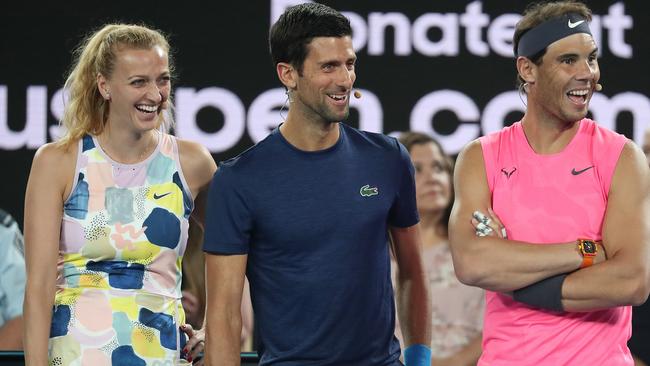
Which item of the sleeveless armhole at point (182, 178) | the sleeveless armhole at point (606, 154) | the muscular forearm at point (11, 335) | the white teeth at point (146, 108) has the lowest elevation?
the muscular forearm at point (11, 335)

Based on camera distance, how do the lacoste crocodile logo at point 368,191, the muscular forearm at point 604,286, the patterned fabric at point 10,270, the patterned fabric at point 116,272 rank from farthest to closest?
the patterned fabric at point 10,270
the patterned fabric at point 116,272
the lacoste crocodile logo at point 368,191
the muscular forearm at point 604,286

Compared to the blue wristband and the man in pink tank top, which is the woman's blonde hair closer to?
the man in pink tank top

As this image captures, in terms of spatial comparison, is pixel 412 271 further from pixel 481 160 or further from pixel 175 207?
pixel 175 207

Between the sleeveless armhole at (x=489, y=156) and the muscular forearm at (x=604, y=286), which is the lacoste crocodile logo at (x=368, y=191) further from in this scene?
the muscular forearm at (x=604, y=286)

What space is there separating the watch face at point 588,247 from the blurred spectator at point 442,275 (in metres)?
2.52

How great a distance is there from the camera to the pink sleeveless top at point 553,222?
11.4ft

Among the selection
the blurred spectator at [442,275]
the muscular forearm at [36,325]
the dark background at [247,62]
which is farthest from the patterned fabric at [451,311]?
the muscular forearm at [36,325]

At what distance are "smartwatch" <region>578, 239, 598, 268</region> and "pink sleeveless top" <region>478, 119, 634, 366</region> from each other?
0.23 ft

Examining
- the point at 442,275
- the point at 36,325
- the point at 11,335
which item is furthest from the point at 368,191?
the point at 11,335

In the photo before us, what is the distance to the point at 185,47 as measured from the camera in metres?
6.19

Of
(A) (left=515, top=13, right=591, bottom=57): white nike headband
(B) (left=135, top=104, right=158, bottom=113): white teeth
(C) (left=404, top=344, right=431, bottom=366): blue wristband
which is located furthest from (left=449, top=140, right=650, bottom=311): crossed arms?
(B) (left=135, top=104, right=158, bottom=113): white teeth

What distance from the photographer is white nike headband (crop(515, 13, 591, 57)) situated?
374cm

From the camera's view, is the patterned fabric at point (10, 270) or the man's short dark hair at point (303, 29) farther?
the patterned fabric at point (10, 270)

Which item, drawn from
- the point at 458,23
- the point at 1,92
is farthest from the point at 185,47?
the point at 458,23
